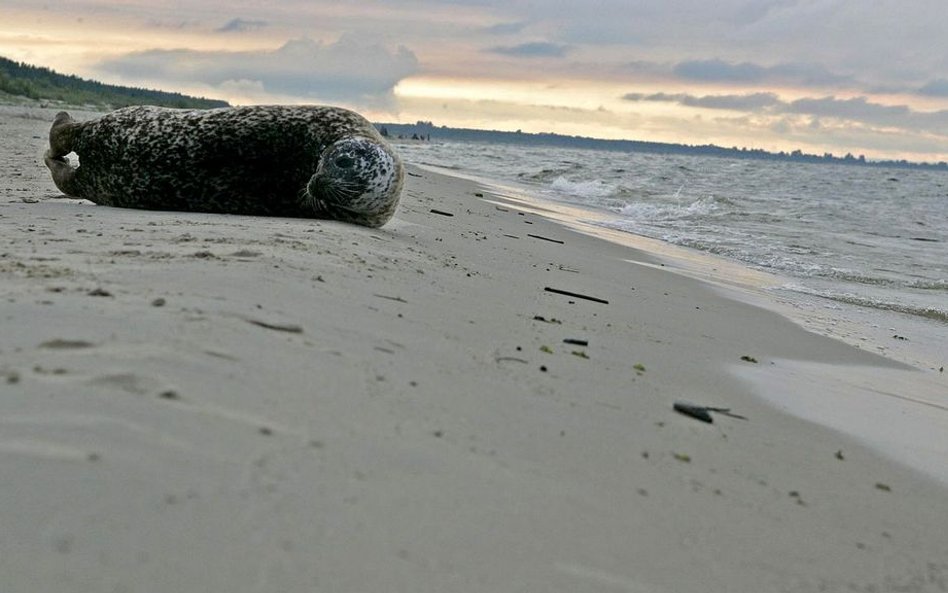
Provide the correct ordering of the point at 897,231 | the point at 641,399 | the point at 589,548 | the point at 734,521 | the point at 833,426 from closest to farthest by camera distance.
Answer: the point at 589,548, the point at 734,521, the point at 641,399, the point at 833,426, the point at 897,231

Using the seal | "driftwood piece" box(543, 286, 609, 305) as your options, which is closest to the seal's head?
the seal

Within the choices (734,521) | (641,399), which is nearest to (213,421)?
(734,521)

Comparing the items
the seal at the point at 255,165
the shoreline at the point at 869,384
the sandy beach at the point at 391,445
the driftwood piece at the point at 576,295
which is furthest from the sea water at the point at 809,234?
the sandy beach at the point at 391,445

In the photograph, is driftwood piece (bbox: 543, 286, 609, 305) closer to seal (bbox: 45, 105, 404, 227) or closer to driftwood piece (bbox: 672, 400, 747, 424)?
seal (bbox: 45, 105, 404, 227)

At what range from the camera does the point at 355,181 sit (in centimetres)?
687

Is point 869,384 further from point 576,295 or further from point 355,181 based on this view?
point 355,181

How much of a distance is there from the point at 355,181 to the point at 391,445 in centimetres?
473

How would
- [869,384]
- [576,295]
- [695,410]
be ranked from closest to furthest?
[695,410]
[869,384]
[576,295]

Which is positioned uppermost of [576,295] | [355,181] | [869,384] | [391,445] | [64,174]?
[355,181]

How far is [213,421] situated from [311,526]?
530 millimetres

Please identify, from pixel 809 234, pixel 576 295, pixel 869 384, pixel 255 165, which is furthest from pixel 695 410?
pixel 809 234

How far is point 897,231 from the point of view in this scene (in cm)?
2006

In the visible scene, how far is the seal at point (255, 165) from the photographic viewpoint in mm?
6949

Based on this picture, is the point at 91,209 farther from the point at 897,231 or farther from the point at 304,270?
the point at 897,231
